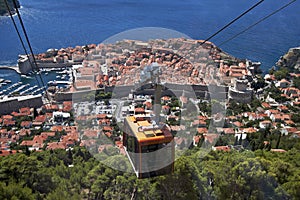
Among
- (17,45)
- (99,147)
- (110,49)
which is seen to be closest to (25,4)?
(17,45)

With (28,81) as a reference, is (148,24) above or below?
above

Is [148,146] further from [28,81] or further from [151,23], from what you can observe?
[151,23]

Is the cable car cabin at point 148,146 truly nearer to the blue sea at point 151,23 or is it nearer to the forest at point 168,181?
the forest at point 168,181

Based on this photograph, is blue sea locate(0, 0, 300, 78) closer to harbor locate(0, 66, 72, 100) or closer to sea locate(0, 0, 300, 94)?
sea locate(0, 0, 300, 94)

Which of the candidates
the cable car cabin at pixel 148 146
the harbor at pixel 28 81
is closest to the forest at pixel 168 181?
the cable car cabin at pixel 148 146

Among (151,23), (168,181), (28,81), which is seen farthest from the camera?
(151,23)

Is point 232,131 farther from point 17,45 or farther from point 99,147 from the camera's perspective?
point 17,45

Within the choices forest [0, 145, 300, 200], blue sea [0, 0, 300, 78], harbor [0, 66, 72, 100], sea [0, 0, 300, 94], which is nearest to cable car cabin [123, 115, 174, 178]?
forest [0, 145, 300, 200]

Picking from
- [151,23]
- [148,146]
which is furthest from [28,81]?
[151,23]
